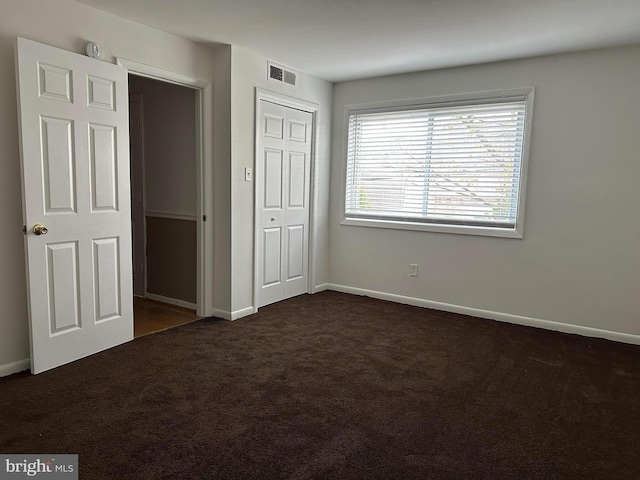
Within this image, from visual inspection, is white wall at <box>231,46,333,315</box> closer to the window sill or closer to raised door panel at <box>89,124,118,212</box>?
raised door panel at <box>89,124,118,212</box>

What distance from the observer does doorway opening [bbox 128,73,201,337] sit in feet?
13.7

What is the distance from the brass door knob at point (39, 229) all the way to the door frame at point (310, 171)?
5.95ft

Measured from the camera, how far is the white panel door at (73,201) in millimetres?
2662

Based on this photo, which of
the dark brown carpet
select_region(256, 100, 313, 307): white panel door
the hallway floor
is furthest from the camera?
select_region(256, 100, 313, 307): white panel door

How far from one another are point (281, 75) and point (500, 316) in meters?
3.19

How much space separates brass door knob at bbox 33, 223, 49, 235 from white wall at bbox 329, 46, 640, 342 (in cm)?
337

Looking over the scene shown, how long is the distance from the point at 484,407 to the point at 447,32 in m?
2.66

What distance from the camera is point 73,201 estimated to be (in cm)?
290

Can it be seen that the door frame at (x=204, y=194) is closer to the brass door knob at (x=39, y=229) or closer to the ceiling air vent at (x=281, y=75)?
the ceiling air vent at (x=281, y=75)

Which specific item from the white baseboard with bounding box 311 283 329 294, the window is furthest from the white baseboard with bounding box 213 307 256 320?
the window

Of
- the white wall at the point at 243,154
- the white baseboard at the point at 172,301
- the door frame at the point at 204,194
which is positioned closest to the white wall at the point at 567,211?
the white wall at the point at 243,154

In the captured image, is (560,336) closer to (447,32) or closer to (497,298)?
(497,298)

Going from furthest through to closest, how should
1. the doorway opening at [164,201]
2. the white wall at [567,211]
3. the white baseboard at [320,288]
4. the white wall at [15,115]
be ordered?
the white baseboard at [320,288] → the doorway opening at [164,201] → the white wall at [567,211] → the white wall at [15,115]

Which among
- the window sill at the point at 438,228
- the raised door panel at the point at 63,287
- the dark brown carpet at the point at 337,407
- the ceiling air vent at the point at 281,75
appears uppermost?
the ceiling air vent at the point at 281,75
